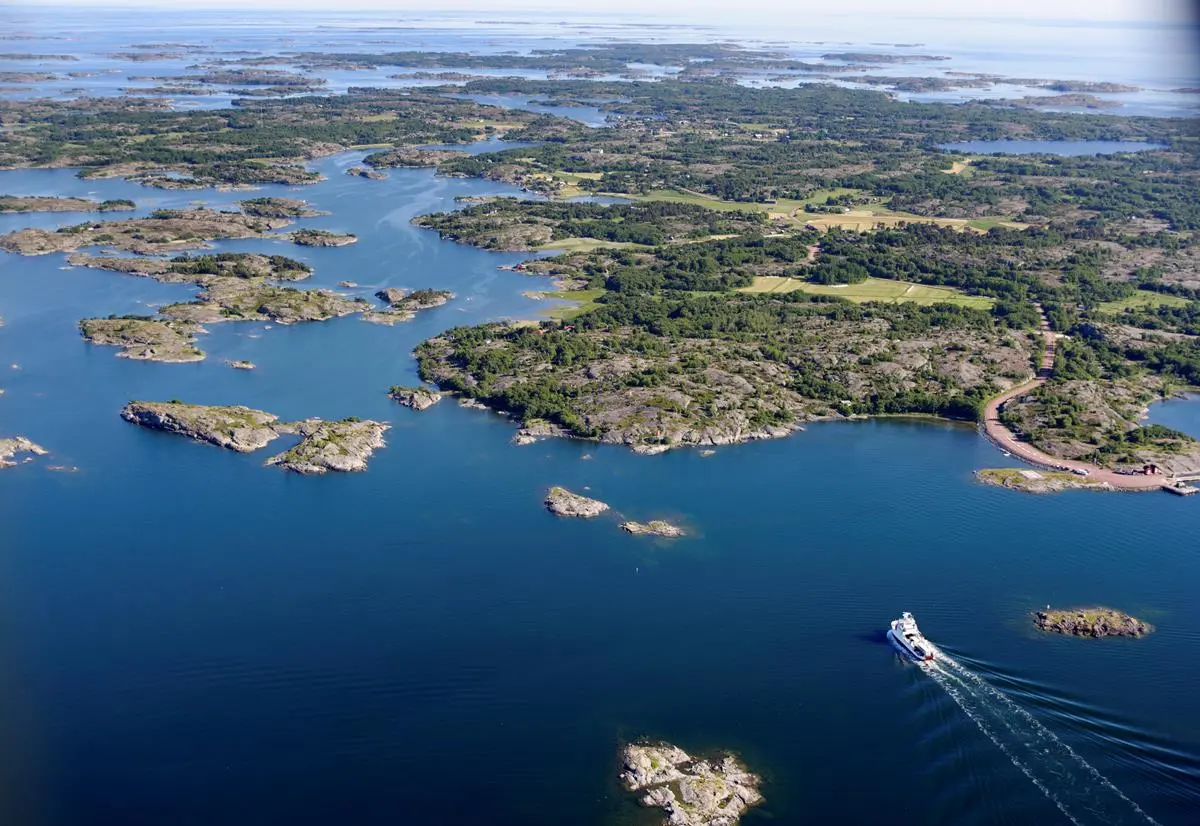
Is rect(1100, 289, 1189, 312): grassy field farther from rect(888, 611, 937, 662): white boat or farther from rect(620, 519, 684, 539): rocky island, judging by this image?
rect(888, 611, 937, 662): white boat

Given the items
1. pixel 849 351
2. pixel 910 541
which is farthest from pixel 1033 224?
pixel 910 541

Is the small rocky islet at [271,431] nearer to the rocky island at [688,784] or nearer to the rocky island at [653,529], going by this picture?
the rocky island at [653,529]

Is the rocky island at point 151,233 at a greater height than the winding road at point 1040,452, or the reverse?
the rocky island at point 151,233

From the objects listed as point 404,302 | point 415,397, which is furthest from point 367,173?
point 415,397

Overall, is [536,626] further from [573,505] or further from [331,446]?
[331,446]

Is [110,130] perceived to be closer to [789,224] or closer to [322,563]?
[789,224]

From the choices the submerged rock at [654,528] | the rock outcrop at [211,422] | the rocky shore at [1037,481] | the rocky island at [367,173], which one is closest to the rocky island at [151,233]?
the rocky island at [367,173]

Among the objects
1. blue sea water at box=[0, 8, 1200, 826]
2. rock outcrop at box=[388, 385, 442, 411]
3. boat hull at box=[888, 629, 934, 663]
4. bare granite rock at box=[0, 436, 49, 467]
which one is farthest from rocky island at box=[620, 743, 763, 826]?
bare granite rock at box=[0, 436, 49, 467]
